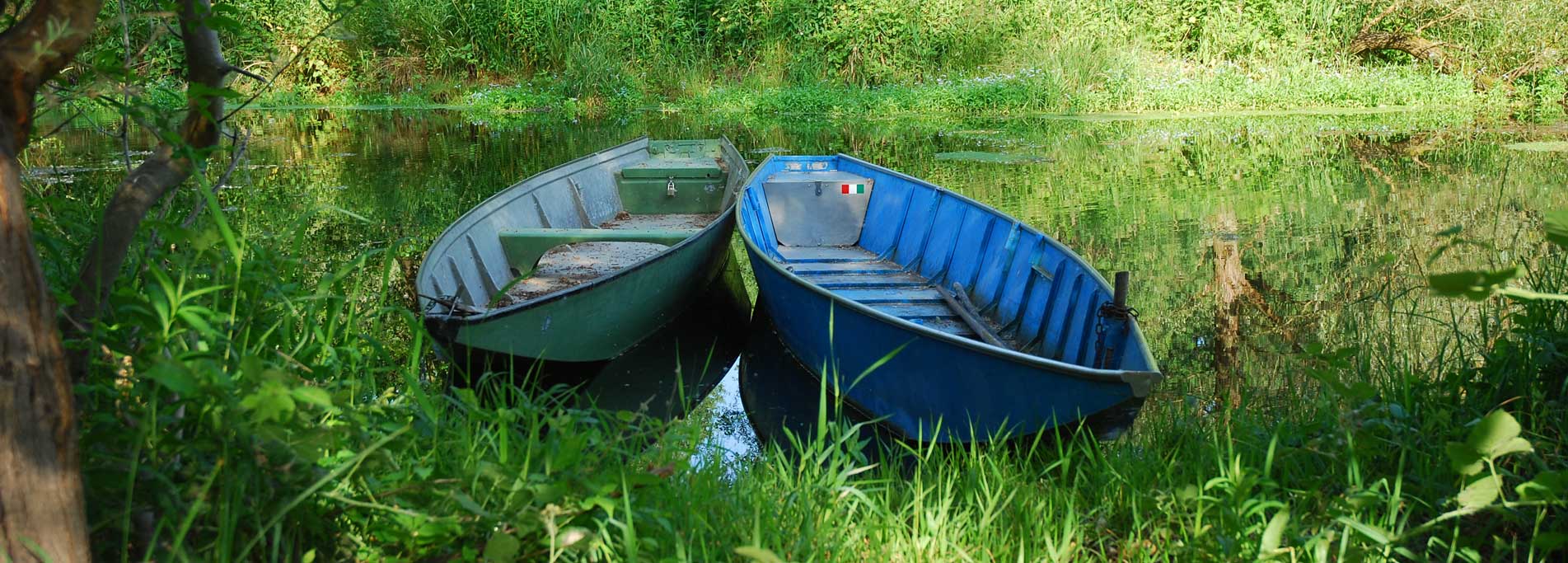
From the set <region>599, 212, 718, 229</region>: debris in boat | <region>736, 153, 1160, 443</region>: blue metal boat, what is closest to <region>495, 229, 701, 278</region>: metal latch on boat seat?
<region>736, 153, 1160, 443</region>: blue metal boat

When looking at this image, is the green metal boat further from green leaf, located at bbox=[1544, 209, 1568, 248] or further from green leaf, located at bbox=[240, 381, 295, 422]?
green leaf, located at bbox=[1544, 209, 1568, 248]

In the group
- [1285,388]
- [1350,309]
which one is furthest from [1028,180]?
[1285,388]

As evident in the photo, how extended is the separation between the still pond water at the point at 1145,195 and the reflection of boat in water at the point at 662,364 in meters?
0.02

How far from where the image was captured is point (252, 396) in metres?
1.42

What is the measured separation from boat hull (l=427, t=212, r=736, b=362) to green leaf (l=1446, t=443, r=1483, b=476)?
2736 millimetres

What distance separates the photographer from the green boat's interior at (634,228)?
554 centimetres

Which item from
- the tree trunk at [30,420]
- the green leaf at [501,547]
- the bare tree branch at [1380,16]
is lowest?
the green leaf at [501,547]

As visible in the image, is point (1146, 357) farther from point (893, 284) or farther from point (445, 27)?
point (445, 27)

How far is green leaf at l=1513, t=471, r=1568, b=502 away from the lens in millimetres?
1835

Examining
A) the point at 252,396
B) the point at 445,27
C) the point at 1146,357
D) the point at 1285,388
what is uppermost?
the point at 445,27

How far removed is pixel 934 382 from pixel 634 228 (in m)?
3.72

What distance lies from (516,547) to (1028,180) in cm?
782

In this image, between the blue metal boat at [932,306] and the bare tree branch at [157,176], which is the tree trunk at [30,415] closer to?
the bare tree branch at [157,176]

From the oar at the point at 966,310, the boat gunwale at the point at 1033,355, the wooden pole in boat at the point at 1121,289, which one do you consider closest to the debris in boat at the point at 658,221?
the oar at the point at 966,310
